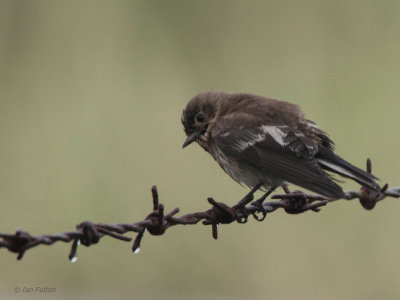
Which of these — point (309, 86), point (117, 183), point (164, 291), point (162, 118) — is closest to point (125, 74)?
point (162, 118)

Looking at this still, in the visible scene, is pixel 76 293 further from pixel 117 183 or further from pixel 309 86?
pixel 309 86

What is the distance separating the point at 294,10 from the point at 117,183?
310cm

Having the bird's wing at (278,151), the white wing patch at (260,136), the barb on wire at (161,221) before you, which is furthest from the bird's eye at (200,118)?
the barb on wire at (161,221)

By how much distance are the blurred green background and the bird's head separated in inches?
67.7

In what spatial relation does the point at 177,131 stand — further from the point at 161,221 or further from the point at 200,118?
the point at 161,221

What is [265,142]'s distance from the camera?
5.06 metres

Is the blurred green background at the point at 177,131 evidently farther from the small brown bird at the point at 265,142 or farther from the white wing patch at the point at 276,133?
the white wing patch at the point at 276,133

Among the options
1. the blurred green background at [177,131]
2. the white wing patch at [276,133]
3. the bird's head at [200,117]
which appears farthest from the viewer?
the blurred green background at [177,131]

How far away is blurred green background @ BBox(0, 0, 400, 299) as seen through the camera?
730 cm

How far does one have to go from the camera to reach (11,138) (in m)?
8.35

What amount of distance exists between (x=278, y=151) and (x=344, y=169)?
500 millimetres

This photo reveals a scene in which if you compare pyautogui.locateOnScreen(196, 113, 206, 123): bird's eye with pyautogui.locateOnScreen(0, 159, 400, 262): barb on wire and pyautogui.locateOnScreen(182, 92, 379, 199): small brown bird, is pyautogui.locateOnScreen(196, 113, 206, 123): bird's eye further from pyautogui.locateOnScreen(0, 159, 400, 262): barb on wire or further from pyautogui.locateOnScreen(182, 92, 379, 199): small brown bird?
pyautogui.locateOnScreen(0, 159, 400, 262): barb on wire

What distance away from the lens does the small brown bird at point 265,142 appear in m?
4.63

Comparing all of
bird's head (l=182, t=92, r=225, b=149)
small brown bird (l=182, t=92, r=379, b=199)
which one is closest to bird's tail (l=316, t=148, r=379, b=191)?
small brown bird (l=182, t=92, r=379, b=199)
